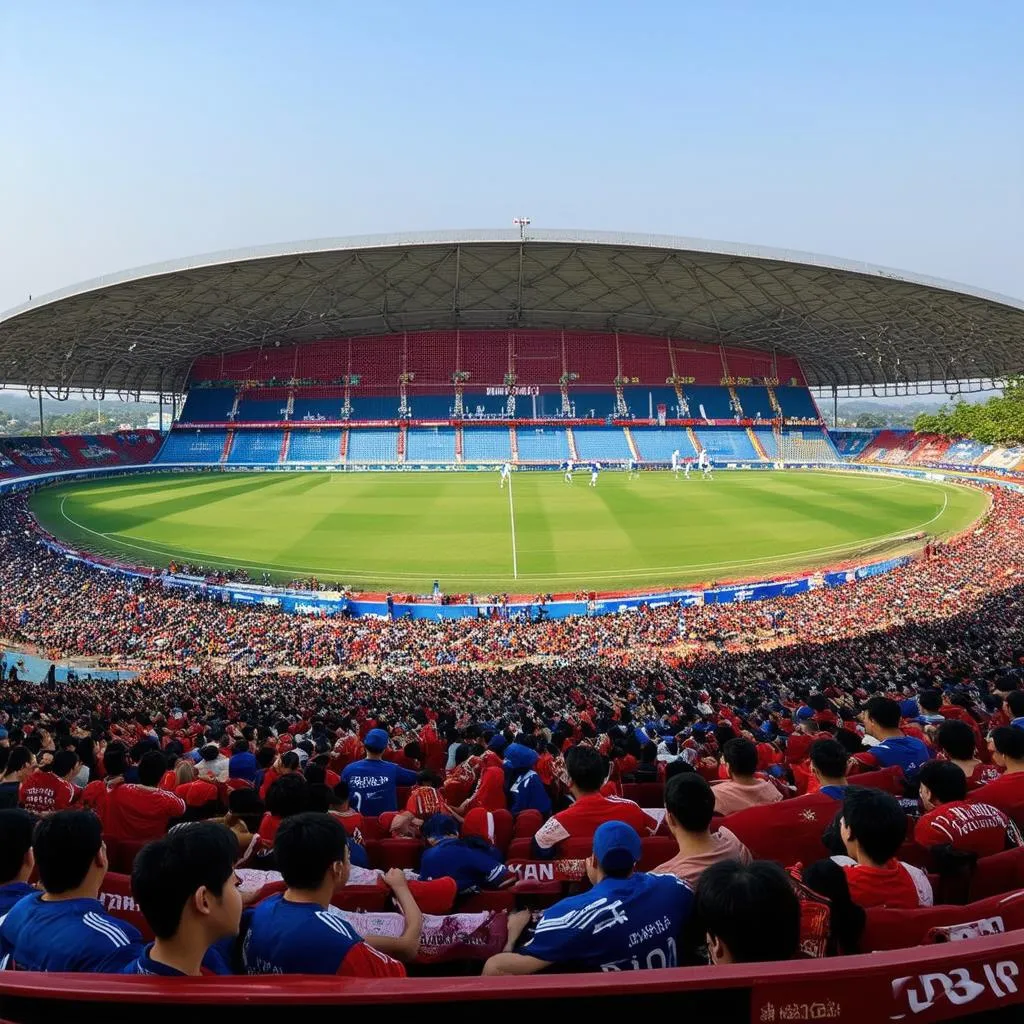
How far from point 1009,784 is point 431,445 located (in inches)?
3060

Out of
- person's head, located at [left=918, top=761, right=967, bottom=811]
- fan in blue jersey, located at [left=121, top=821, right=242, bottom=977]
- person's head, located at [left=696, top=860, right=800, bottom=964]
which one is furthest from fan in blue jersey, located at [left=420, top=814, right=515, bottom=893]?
person's head, located at [left=918, top=761, right=967, bottom=811]

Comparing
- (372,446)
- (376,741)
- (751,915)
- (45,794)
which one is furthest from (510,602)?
(372,446)

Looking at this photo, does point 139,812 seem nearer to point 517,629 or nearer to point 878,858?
point 878,858

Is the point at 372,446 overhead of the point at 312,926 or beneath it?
overhead

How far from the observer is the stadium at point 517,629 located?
2465 millimetres

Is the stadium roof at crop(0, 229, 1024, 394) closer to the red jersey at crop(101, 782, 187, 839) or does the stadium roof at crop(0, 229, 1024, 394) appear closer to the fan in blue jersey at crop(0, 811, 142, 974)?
the red jersey at crop(101, 782, 187, 839)

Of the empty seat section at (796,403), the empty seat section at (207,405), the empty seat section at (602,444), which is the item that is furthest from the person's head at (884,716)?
the empty seat section at (207,405)

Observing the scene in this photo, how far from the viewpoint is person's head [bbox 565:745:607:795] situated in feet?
14.2

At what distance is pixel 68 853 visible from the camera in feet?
8.68

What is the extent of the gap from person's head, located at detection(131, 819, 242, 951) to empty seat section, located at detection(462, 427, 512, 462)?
247ft

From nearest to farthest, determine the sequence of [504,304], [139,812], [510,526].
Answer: [139,812]
[510,526]
[504,304]

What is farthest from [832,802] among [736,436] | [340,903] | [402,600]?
[736,436]

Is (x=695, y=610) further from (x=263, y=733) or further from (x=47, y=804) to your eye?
(x=47, y=804)

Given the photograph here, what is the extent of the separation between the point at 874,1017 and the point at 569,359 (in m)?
87.7
